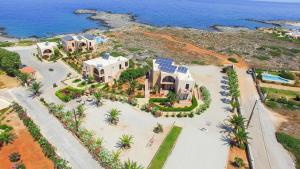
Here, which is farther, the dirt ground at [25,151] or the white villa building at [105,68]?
the white villa building at [105,68]

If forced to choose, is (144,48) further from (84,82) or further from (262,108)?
(262,108)

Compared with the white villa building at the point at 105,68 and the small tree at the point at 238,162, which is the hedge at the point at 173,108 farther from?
the small tree at the point at 238,162

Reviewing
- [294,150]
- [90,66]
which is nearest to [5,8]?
[90,66]

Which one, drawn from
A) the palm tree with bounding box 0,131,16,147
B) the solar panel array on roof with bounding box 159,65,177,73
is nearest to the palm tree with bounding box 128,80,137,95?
the solar panel array on roof with bounding box 159,65,177,73

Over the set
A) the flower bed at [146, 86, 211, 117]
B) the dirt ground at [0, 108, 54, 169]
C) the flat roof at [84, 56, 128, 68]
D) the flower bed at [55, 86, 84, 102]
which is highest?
the flat roof at [84, 56, 128, 68]

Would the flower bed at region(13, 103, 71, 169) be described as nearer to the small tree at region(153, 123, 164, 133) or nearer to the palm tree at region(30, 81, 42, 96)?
the palm tree at region(30, 81, 42, 96)

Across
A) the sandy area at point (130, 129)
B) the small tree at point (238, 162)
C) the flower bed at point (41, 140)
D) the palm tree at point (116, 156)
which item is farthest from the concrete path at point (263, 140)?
the flower bed at point (41, 140)

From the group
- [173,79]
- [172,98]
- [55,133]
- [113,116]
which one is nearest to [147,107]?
[172,98]

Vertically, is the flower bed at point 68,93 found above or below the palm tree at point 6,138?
above
